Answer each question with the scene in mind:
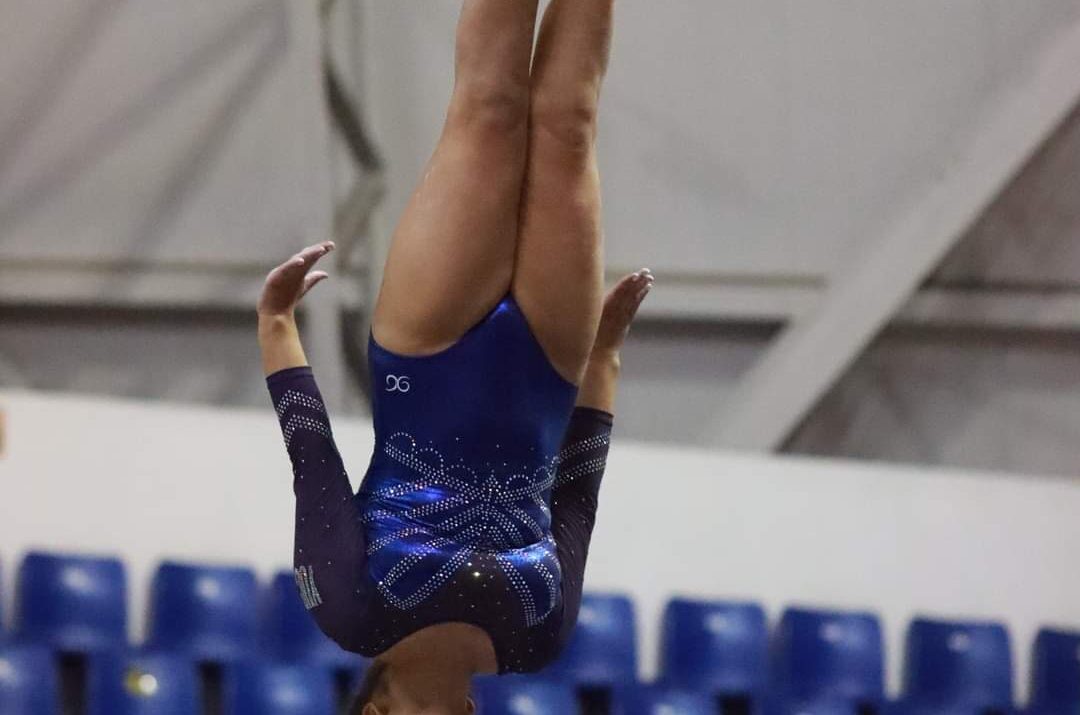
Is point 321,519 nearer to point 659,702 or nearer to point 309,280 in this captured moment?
point 309,280

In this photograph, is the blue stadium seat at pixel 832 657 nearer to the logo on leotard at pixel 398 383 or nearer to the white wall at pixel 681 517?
the white wall at pixel 681 517

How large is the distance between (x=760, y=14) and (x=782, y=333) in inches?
44.8

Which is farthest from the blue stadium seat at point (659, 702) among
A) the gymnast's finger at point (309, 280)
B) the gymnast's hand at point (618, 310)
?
the gymnast's finger at point (309, 280)

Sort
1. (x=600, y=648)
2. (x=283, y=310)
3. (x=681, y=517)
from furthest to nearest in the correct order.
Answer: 1. (x=681, y=517)
2. (x=600, y=648)
3. (x=283, y=310)

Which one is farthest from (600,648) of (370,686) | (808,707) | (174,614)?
(370,686)

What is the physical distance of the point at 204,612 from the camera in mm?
3344

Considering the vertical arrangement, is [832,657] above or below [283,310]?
below

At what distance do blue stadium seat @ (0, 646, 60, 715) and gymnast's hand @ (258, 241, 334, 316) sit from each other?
1.72 meters

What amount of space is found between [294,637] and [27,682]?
0.71 meters

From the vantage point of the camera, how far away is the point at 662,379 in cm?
443

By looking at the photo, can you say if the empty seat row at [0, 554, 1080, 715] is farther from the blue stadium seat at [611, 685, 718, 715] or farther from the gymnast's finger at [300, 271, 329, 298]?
the gymnast's finger at [300, 271, 329, 298]

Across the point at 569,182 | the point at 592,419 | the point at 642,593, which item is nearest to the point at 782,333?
the point at 642,593

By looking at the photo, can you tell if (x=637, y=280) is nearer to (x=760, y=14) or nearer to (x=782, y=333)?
(x=782, y=333)

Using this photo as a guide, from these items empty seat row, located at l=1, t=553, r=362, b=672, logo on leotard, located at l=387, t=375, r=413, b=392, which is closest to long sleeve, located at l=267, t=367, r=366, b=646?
logo on leotard, located at l=387, t=375, r=413, b=392
